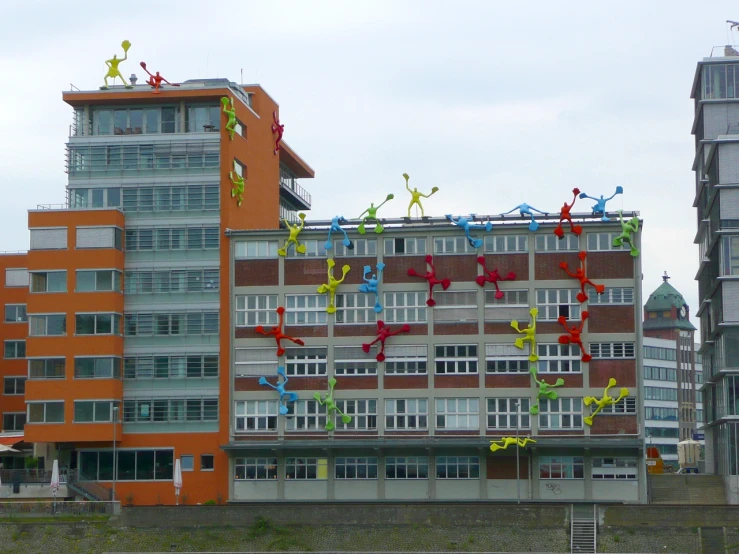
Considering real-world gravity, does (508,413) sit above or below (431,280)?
below

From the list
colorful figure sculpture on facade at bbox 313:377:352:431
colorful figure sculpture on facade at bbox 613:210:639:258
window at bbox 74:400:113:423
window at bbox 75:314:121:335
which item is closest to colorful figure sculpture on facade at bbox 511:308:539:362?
colorful figure sculpture on facade at bbox 613:210:639:258

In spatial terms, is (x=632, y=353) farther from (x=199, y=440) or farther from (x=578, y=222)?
(x=199, y=440)

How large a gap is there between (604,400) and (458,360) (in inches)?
382

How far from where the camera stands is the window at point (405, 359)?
290 ft

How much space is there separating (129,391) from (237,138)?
18.7 metres

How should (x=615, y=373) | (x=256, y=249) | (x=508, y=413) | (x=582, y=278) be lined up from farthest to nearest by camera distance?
(x=256, y=249) < (x=508, y=413) < (x=582, y=278) < (x=615, y=373)

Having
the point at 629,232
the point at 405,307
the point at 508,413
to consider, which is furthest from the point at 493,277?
the point at 629,232

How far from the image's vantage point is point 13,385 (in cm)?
10794

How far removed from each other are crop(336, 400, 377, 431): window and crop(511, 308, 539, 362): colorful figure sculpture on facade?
10.3 m

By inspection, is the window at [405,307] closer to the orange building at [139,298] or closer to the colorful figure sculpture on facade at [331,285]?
the colorful figure sculpture on facade at [331,285]

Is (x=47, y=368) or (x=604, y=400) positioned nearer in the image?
(x=604, y=400)

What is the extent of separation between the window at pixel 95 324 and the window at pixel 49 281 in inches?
92.2

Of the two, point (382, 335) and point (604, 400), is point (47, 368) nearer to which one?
point (382, 335)

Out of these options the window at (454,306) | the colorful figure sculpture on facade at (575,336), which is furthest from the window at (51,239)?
the colorful figure sculpture on facade at (575,336)
